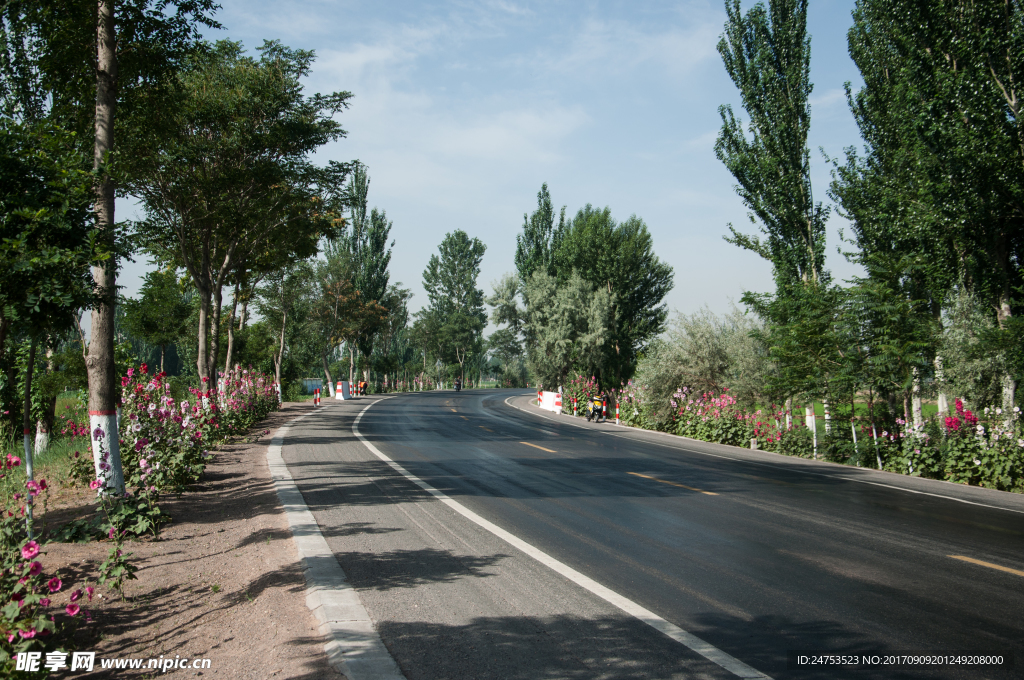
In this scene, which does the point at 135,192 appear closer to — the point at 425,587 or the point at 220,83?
the point at 220,83

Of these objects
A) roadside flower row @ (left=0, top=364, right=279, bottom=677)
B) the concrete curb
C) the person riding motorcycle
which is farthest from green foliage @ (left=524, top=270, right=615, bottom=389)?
the concrete curb

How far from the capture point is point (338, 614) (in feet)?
15.7

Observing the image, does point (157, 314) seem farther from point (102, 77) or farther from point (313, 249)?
point (102, 77)

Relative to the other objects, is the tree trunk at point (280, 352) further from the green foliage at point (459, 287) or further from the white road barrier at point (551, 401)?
the green foliage at point (459, 287)

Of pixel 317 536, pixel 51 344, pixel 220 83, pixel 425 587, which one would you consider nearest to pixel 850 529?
pixel 425 587

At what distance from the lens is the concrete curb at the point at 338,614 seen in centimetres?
396

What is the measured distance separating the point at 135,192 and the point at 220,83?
394 cm

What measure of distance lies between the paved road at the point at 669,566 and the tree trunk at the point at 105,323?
2.68 meters

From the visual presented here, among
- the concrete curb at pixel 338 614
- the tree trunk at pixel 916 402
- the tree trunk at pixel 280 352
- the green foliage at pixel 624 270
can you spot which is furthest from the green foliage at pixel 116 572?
the green foliage at pixel 624 270

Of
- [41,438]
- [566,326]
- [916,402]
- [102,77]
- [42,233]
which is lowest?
[41,438]

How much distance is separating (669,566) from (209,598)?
4177 millimetres

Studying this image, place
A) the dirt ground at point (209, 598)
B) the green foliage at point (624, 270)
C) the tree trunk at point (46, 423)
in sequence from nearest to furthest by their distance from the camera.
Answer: the dirt ground at point (209, 598) → the tree trunk at point (46, 423) → the green foliage at point (624, 270)

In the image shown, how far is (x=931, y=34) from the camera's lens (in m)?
17.8

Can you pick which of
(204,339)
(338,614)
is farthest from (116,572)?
(204,339)
